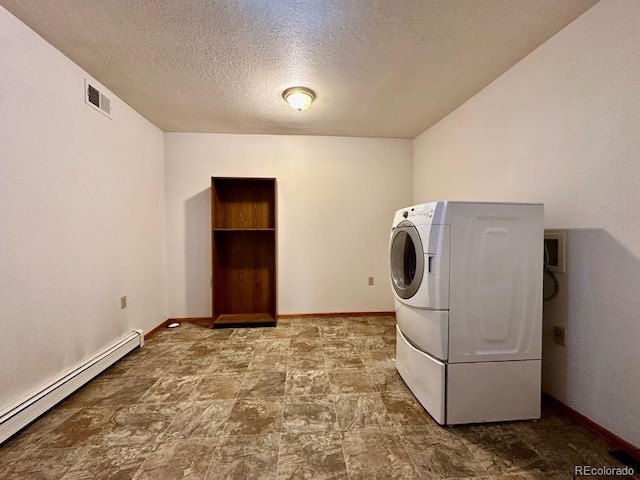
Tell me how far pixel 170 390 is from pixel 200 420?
1.47 ft

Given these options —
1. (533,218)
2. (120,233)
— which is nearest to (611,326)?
(533,218)

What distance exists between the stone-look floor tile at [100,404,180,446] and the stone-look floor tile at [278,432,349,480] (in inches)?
27.1

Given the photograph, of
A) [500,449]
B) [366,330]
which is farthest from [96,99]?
[500,449]

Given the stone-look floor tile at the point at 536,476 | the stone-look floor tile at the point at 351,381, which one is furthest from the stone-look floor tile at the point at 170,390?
the stone-look floor tile at the point at 536,476

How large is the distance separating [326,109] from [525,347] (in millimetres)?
2389

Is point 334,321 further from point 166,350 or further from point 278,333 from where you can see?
point 166,350

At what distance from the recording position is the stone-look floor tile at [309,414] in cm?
142

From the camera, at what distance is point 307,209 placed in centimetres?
327

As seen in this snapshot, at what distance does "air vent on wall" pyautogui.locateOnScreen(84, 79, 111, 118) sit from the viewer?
1914 millimetres

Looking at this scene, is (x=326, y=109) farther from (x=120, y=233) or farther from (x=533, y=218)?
(x=120, y=233)

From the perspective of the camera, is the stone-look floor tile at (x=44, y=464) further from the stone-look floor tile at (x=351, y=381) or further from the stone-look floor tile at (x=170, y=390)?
the stone-look floor tile at (x=351, y=381)

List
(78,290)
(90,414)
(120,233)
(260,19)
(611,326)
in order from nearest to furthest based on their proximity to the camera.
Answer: (611,326), (260,19), (90,414), (78,290), (120,233)

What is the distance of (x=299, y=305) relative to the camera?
10.8 ft

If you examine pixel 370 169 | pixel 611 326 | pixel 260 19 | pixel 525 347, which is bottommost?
pixel 525 347
